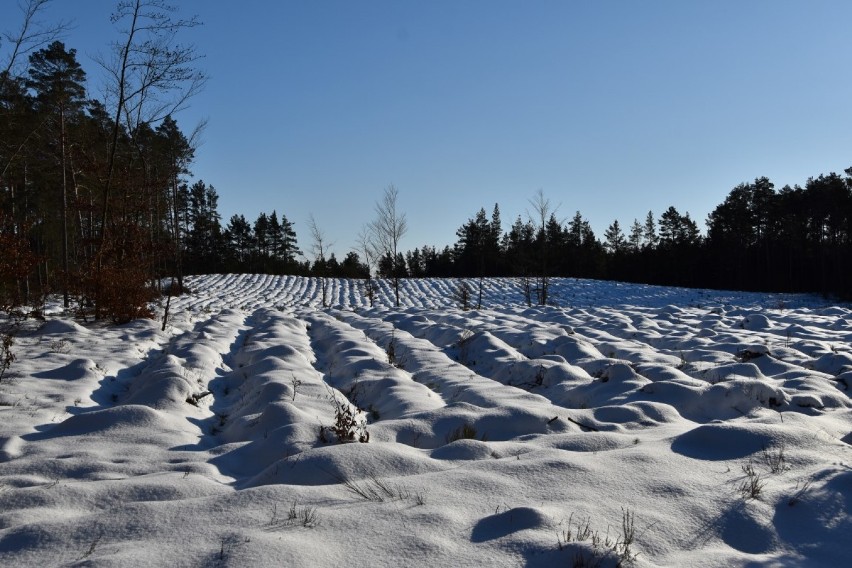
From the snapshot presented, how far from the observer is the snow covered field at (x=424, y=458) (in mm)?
2059

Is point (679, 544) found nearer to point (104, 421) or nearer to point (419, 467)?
point (419, 467)

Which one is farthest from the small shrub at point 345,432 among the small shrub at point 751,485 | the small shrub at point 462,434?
the small shrub at point 751,485

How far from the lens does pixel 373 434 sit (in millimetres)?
3641

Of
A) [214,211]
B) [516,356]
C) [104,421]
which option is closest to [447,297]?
[516,356]

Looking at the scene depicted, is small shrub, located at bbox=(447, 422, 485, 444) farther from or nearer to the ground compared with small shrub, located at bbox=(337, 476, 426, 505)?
nearer to the ground

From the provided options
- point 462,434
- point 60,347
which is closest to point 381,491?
point 462,434

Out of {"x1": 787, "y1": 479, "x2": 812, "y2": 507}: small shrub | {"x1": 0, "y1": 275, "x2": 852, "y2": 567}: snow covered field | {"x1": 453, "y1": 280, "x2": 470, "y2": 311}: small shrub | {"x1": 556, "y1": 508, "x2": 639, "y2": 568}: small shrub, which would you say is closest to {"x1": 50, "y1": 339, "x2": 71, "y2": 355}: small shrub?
{"x1": 0, "y1": 275, "x2": 852, "y2": 567}: snow covered field

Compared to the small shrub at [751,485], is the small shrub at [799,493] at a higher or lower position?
lower

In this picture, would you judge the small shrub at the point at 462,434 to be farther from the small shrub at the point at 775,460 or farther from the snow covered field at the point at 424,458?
the small shrub at the point at 775,460

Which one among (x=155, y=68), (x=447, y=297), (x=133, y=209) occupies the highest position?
(x=155, y=68)

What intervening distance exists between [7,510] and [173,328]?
25.4ft

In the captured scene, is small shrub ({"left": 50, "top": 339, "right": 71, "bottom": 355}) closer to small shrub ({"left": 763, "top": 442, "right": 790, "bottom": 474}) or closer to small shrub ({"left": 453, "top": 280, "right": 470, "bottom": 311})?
small shrub ({"left": 763, "top": 442, "right": 790, "bottom": 474})

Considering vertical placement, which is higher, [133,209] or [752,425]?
[133,209]

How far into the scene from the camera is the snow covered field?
2.06 metres
